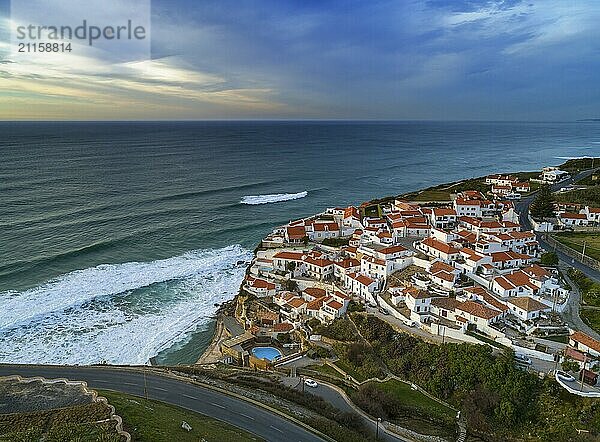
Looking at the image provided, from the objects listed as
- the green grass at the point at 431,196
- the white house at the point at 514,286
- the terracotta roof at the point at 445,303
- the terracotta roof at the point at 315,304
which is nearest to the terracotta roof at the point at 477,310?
the terracotta roof at the point at 445,303

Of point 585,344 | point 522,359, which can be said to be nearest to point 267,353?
point 522,359

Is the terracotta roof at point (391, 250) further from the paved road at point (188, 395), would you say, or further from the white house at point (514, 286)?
the paved road at point (188, 395)

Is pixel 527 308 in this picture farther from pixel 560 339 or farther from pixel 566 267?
pixel 566 267

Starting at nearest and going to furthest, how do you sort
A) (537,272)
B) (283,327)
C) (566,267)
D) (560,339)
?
1. (560,339)
2. (537,272)
3. (283,327)
4. (566,267)

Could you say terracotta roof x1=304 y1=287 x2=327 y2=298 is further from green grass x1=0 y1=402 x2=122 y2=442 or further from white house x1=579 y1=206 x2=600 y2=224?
white house x1=579 y1=206 x2=600 y2=224

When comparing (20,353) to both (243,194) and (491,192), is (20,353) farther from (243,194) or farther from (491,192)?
(491,192)

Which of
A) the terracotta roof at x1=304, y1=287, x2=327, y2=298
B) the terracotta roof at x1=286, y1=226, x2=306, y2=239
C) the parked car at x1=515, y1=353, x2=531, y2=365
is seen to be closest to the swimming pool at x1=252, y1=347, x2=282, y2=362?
the terracotta roof at x1=304, y1=287, x2=327, y2=298
